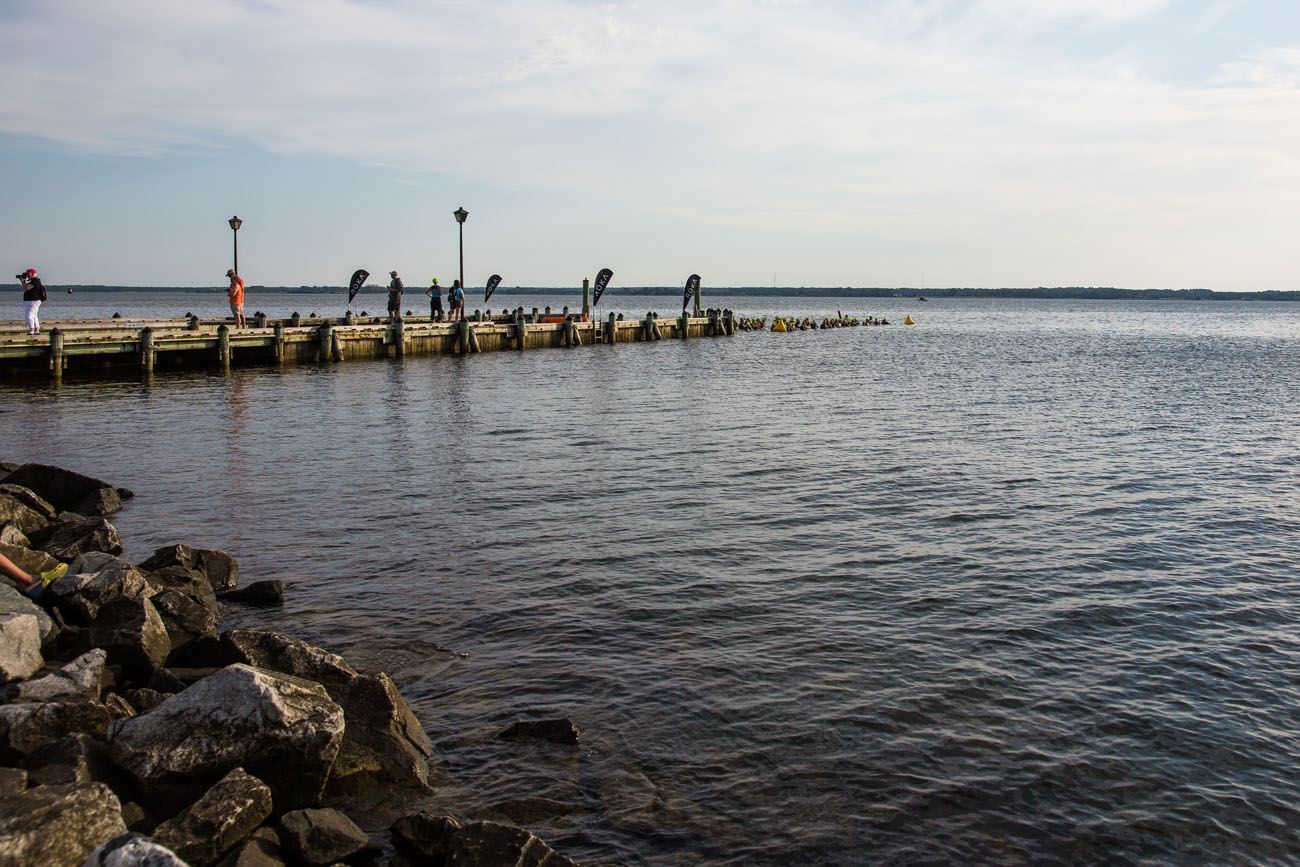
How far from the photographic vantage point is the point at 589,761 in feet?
22.7

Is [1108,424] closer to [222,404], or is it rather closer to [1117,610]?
[1117,610]

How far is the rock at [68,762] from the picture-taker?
5441 millimetres

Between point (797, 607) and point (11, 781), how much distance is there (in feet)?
21.8

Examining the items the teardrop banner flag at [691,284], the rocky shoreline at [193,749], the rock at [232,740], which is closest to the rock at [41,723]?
the rocky shoreline at [193,749]

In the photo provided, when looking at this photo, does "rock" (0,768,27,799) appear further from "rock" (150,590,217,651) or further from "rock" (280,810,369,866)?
"rock" (150,590,217,651)

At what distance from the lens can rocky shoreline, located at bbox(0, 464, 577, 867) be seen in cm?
511

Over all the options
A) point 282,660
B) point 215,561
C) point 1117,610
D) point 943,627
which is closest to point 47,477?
point 215,561

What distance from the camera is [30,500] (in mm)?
12156

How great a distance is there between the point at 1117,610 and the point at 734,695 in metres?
4.42

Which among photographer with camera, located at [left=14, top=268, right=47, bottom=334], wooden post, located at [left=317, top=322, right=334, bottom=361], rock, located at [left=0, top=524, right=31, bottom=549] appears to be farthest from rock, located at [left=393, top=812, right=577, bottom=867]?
wooden post, located at [left=317, top=322, right=334, bottom=361]

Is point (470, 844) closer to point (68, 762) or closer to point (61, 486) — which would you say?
point (68, 762)

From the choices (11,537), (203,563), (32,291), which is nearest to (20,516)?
(11,537)

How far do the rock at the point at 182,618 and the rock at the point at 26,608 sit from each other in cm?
80

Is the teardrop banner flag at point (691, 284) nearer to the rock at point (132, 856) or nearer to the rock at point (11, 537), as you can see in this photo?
the rock at point (11, 537)
